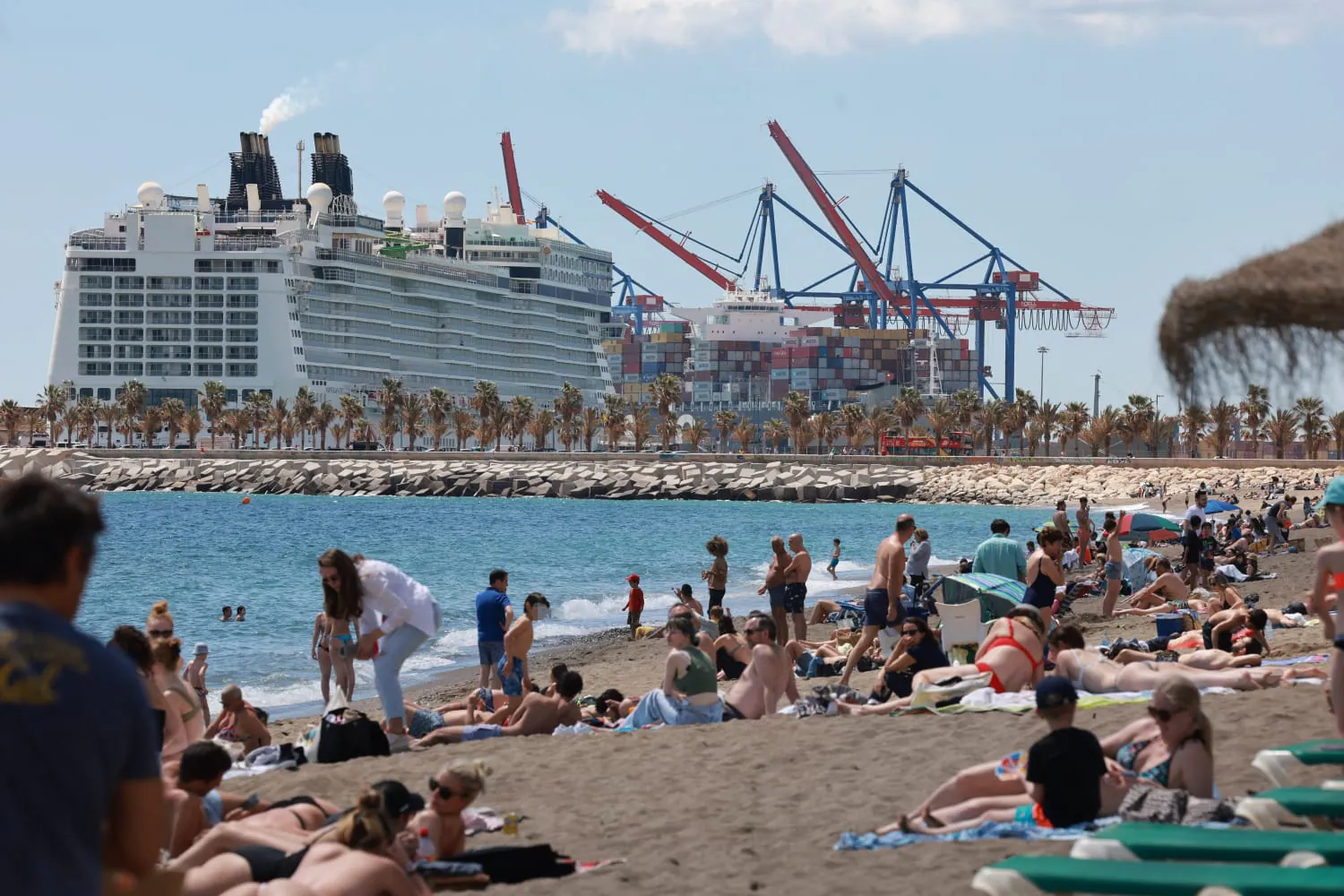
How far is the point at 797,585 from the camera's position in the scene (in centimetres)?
1441

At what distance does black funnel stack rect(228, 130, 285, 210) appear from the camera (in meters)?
111

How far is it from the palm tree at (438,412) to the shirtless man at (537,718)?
88492mm

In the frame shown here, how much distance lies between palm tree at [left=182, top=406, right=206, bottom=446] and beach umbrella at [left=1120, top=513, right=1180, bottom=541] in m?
77.9

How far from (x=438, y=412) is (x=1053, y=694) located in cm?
9264

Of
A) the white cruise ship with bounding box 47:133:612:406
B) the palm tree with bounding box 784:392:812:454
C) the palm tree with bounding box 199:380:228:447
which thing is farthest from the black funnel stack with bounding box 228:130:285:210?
the palm tree with bounding box 784:392:812:454

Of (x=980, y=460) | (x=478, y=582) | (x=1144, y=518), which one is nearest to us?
(x=1144, y=518)

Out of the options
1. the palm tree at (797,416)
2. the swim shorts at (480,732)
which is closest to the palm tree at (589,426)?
the palm tree at (797,416)

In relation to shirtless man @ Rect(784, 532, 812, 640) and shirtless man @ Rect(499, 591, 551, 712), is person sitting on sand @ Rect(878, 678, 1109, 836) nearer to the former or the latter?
shirtless man @ Rect(499, 591, 551, 712)

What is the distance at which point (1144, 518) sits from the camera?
2798 centimetres

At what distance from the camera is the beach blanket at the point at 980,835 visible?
18.2ft

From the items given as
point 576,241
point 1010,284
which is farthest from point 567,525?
point 1010,284

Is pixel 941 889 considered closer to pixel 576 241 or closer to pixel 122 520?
pixel 122 520

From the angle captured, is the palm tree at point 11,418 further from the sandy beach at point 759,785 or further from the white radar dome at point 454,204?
the sandy beach at point 759,785

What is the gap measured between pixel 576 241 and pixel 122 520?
77.6 metres
